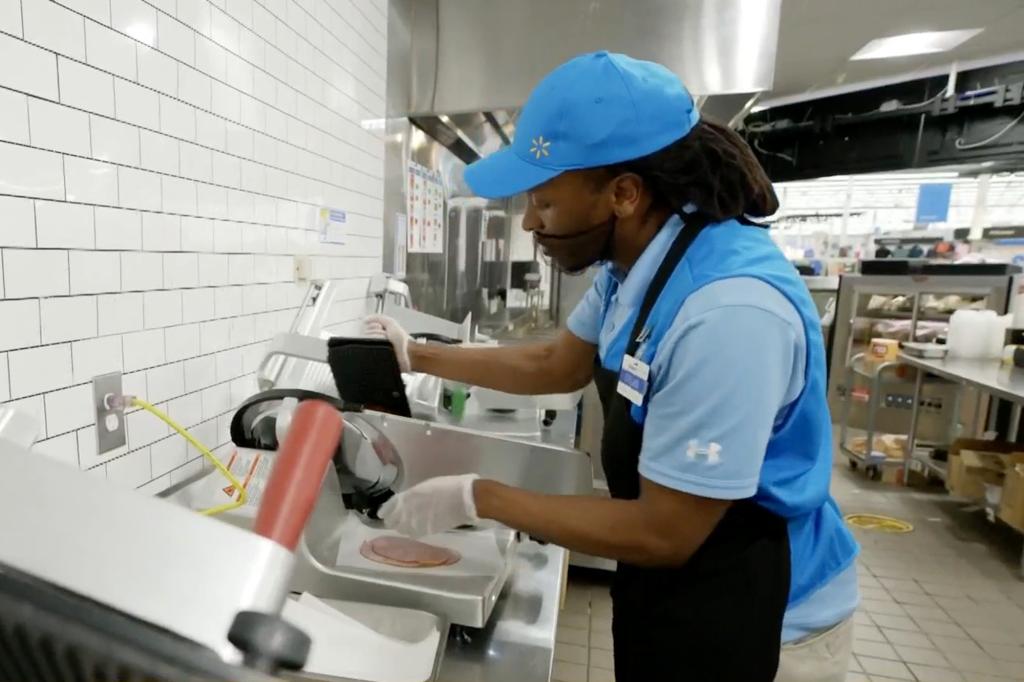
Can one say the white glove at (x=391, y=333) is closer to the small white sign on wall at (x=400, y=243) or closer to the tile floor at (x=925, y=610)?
the small white sign on wall at (x=400, y=243)

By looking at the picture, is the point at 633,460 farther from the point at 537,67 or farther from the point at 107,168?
the point at 537,67

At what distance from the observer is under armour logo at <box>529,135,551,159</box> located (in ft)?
2.99

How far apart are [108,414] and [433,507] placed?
0.60 m

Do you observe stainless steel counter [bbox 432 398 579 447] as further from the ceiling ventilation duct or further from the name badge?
the ceiling ventilation duct

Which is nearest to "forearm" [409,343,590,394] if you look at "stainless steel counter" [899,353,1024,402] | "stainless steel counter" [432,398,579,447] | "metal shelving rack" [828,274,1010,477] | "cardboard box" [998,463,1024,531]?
"stainless steel counter" [432,398,579,447]

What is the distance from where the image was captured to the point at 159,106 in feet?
3.78

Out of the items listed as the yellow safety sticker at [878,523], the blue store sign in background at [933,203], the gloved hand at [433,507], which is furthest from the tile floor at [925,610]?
the blue store sign in background at [933,203]

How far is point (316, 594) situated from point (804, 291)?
0.89m

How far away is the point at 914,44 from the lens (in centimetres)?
473

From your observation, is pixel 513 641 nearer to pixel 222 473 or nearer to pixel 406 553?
pixel 406 553

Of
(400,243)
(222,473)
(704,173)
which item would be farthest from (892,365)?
(222,473)

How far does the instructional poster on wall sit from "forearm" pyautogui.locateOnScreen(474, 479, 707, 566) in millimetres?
2035

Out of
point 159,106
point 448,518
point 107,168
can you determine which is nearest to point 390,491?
point 448,518

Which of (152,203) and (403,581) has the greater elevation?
(152,203)
